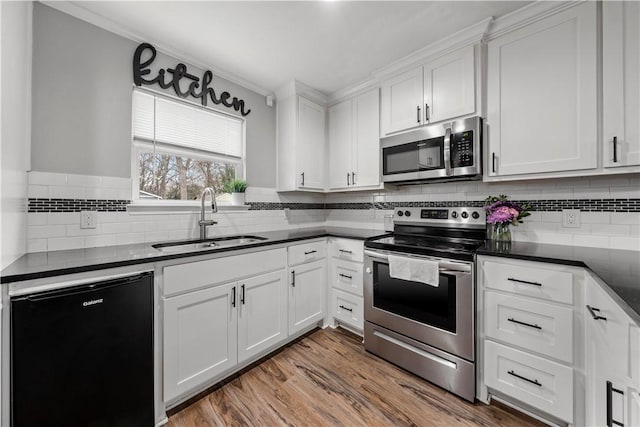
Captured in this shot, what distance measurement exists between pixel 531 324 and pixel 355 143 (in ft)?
6.75

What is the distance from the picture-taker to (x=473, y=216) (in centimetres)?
208

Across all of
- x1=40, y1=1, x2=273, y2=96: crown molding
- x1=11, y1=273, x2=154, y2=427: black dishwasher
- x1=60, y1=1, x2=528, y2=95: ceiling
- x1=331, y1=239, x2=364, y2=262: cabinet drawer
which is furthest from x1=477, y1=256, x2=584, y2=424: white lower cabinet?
x1=40, y1=1, x2=273, y2=96: crown molding

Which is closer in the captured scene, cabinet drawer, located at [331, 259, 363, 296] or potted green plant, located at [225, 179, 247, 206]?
cabinet drawer, located at [331, 259, 363, 296]

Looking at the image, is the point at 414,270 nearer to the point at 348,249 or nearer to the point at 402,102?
the point at 348,249

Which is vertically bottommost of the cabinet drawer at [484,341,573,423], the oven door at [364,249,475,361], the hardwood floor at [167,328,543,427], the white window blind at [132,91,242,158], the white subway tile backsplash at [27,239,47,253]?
the hardwood floor at [167,328,543,427]

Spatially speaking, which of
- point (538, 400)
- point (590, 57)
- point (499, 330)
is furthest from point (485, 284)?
point (590, 57)

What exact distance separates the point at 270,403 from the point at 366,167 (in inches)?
83.2

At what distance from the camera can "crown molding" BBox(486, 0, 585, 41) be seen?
1.56 meters

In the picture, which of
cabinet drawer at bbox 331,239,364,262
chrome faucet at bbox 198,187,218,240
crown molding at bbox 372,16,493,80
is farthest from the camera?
cabinet drawer at bbox 331,239,364,262

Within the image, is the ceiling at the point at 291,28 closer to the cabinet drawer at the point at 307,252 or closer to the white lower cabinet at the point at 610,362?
the cabinet drawer at the point at 307,252

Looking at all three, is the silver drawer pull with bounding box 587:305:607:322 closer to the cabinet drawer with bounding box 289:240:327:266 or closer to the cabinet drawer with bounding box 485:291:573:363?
the cabinet drawer with bounding box 485:291:573:363

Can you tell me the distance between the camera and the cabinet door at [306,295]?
2.19 m

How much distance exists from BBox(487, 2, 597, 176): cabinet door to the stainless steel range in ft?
1.82

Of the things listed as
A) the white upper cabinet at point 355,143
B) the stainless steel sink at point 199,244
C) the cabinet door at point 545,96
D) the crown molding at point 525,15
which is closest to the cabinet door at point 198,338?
the stainless steel sink at point 199,244
